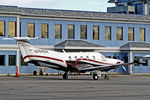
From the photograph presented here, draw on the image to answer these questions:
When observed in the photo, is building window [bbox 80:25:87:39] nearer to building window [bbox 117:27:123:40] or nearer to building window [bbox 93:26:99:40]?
building window [bbox 93:26:99:40]

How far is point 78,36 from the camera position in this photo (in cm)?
5850

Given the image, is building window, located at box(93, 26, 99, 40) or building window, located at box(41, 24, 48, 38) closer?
building window, located at box(41, 24, 48, 38)

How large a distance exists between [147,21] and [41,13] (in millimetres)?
17158

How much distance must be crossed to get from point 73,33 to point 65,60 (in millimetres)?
16740

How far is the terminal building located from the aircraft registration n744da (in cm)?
1154

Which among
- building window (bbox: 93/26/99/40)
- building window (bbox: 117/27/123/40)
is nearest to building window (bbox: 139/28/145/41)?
building window (bbox: 117/27/123/40)

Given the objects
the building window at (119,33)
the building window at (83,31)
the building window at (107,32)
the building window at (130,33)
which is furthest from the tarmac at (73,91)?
the building window at (130,33)

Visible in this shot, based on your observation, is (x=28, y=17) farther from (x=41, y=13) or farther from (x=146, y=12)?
(x=146, y=12)

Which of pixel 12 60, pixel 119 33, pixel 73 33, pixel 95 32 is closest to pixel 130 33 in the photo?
pixel 119 33

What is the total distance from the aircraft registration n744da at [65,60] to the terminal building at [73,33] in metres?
11.5

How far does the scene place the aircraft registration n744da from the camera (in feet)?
132

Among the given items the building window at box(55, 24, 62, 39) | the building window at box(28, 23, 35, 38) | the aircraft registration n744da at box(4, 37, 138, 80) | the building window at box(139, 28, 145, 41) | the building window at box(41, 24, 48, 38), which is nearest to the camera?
the aircraft registration n744da at box(4, 37, 138, 80)

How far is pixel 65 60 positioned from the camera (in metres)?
41.8

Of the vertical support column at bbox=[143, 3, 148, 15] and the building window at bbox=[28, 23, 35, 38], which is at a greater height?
the vertical support column at bbox=[143, 3, 148, 15]
